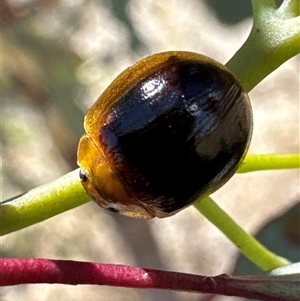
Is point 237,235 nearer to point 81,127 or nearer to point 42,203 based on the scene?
point 42,203

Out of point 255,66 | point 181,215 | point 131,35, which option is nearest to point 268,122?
point 181,215

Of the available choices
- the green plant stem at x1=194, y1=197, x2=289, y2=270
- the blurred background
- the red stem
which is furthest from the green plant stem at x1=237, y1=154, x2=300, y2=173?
the blurred background

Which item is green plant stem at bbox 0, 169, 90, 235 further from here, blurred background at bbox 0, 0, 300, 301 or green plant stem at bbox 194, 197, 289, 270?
blurred background at bbox 0, 0, 300, 301

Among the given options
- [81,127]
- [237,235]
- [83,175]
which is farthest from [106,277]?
[81,127]

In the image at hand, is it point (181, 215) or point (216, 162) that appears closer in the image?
point (216, 162)

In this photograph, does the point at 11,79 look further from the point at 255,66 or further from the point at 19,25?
the point at 255,66
